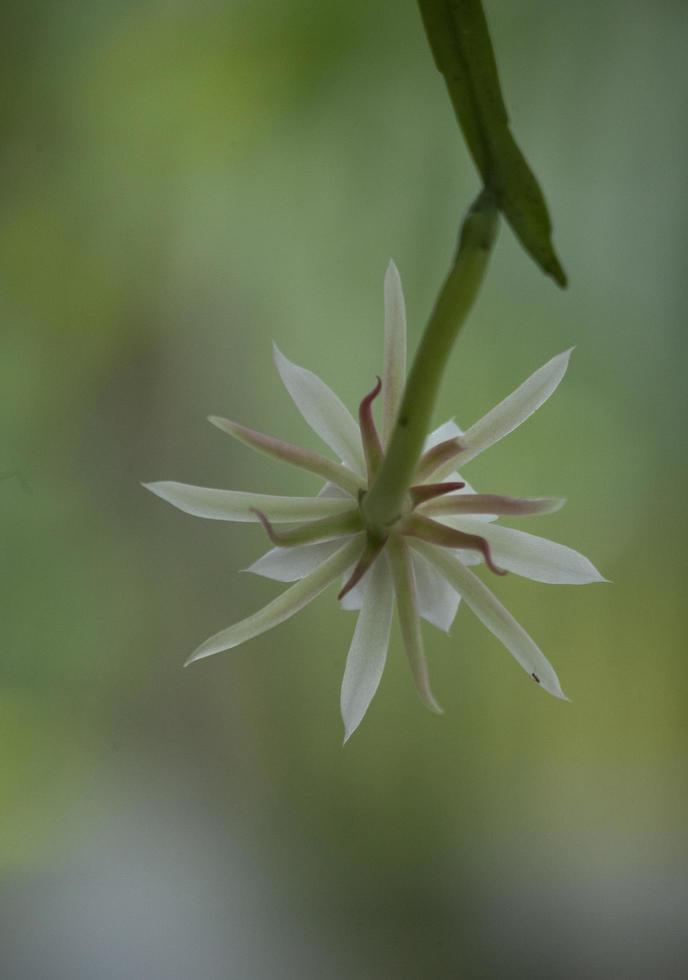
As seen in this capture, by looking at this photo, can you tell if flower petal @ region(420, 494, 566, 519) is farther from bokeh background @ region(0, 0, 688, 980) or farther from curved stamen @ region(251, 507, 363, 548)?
bokeh background @ region(0, 0, 688, 980)

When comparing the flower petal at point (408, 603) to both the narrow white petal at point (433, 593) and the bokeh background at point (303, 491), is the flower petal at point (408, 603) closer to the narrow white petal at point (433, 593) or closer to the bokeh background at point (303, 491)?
the narrow white petal at point (433, 593)

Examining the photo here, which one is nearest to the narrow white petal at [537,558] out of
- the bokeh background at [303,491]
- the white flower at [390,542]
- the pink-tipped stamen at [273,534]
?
the white flower at [390,542]

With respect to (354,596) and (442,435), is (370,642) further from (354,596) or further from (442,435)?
(442,435)

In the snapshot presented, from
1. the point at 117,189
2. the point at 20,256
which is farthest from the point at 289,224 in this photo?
the point at 20,256

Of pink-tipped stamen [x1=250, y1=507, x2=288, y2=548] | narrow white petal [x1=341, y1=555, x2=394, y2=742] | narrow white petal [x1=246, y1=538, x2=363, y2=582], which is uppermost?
pink-tipped stamen [x1=250, y1=507, x2=288, y2=548]

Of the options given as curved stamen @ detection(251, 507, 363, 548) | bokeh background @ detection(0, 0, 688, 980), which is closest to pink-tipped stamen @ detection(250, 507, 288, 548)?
curved stamen @ detection(251, 507, 363, 548)

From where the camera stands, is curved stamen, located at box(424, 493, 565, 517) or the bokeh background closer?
curved stamen, located at box(424, 493, 565, 517)
